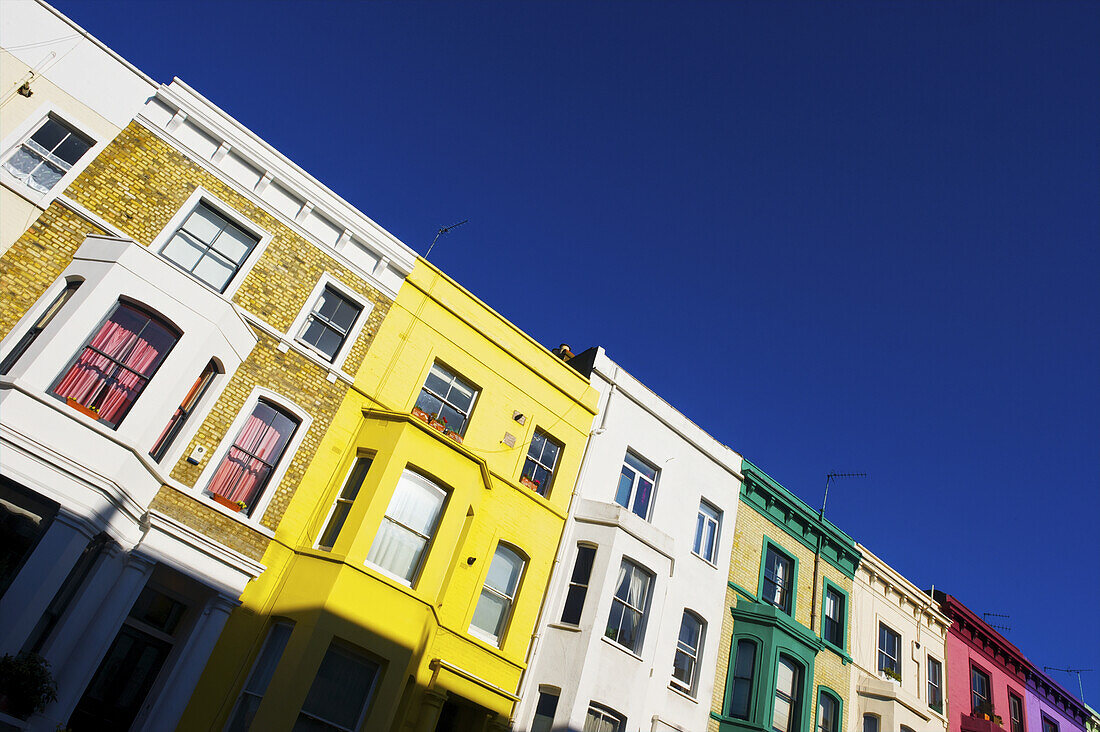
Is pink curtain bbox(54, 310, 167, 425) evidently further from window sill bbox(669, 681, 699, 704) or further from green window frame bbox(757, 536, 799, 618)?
green window frame bbox(757, 536, 799, 618)

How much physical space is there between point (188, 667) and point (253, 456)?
4124mm

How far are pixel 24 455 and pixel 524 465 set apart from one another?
10919 mm

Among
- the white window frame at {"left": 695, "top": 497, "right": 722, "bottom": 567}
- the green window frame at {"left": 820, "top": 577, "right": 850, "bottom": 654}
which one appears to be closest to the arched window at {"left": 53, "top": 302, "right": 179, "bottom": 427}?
the white window frame at {"left": 695, "top": 497, "right": 722, "bottom": 567}

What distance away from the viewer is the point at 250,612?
13977 mm

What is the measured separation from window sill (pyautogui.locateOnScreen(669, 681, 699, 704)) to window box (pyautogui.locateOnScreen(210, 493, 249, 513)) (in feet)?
39.1

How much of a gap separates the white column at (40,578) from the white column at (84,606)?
791 mm

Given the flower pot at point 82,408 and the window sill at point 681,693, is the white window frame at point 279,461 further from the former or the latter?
the window sill at point 681,693

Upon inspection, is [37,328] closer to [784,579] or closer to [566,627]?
[566,627]

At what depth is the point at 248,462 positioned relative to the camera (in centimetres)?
1490

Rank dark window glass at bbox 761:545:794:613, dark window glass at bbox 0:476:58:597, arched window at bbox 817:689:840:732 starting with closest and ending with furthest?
dark window glass at bbox 0:476:58:597, arched window at bbox 817:689:840:732, dark window glass at bbox 761:545:794:613

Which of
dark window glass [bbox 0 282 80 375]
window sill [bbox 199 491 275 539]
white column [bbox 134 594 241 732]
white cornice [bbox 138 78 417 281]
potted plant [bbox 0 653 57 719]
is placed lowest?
potted plant [bbox 0 653 57 719]

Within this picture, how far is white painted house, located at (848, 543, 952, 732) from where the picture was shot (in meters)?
23.6

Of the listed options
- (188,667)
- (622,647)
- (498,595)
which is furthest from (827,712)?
(188,667)

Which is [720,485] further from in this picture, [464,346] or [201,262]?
[201,262]
